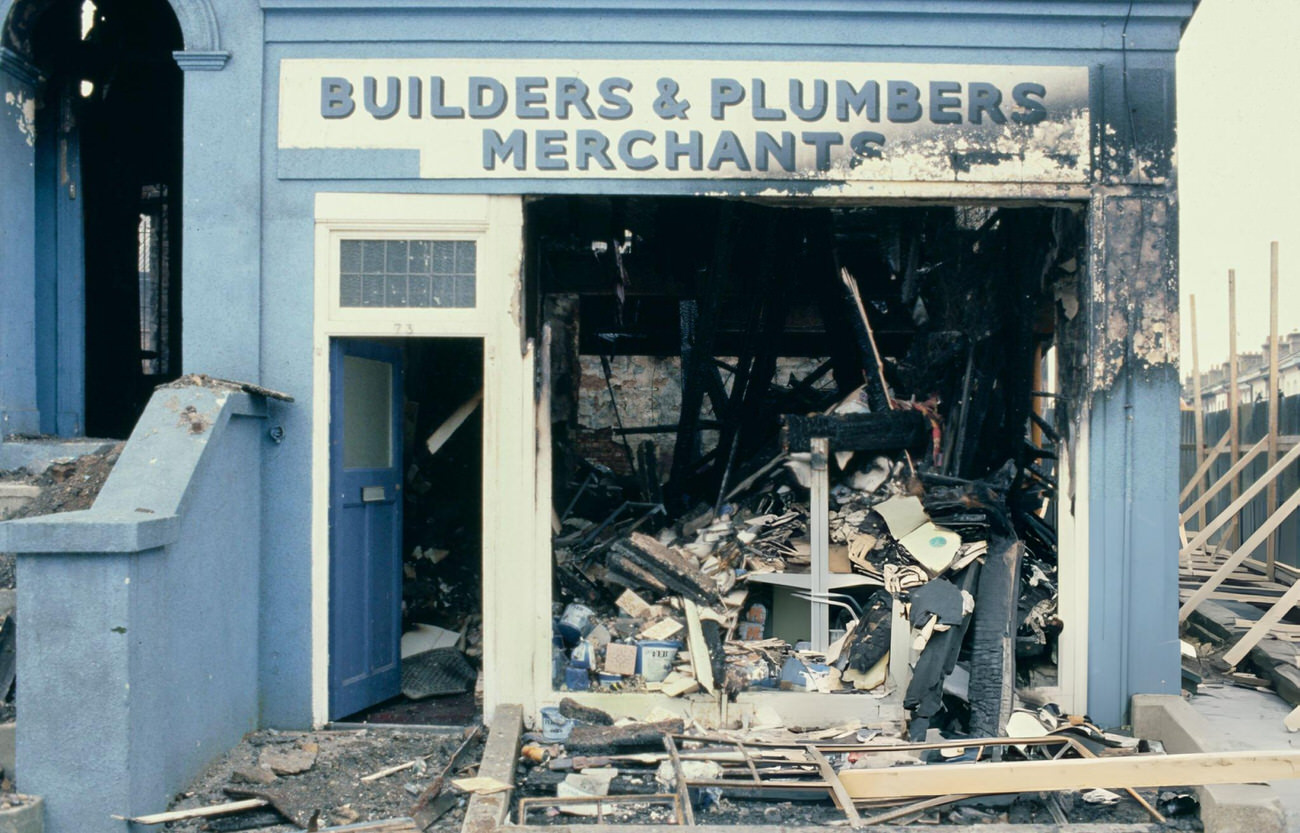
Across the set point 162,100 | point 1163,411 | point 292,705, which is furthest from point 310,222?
point 1163,411

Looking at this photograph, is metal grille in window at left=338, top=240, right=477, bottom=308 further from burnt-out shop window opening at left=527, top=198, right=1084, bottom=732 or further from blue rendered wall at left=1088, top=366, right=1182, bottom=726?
blue rendered wall at left=1088, top=366, right=1182, bottom=726

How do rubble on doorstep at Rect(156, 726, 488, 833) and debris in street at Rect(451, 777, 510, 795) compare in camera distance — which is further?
debris in street at Rect(451, 777, 510, 795)

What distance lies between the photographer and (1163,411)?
6.28m

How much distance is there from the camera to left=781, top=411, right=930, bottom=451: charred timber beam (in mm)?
7098

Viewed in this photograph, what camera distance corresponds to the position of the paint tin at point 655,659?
653 cm

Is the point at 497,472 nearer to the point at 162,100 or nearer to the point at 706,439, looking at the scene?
the point at 162,100

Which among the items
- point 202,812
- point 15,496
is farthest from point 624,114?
point 202,812

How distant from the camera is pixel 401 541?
7.34 m

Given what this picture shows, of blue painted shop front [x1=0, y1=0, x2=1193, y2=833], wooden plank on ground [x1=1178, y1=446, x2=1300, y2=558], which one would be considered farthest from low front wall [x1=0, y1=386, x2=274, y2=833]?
wooden plank on ground [x1=1178, y1=446, x2=1300, y2=558]

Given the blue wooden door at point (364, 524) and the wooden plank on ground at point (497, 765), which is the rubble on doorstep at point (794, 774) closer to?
the wooden plank on ground at point (497, 765)

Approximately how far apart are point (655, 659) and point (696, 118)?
12.2ft

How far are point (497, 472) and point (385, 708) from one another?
2.08m

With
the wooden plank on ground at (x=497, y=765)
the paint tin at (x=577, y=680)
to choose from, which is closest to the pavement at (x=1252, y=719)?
the paint tin at (x=577, y=680)

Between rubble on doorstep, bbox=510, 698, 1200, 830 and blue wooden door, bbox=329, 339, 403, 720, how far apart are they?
1416 millimetres
